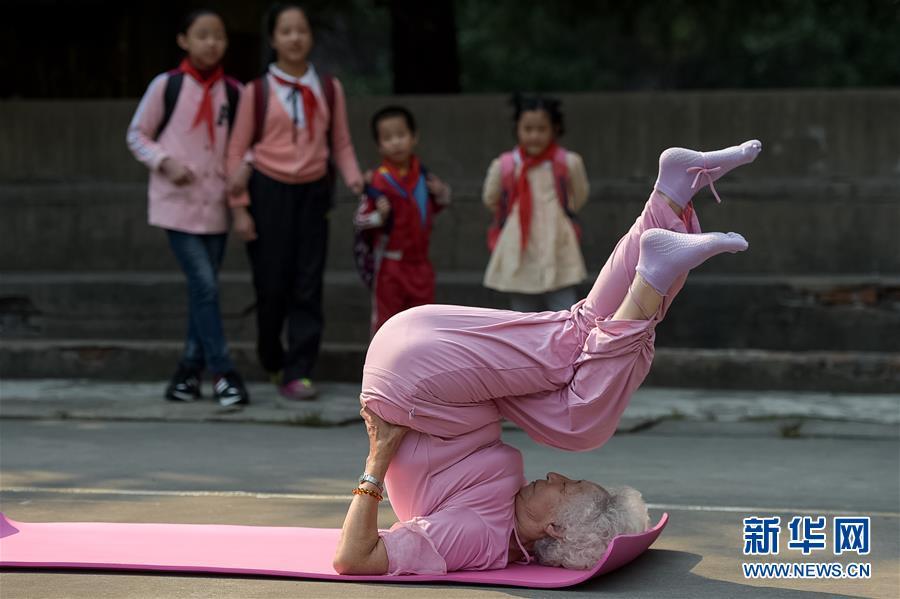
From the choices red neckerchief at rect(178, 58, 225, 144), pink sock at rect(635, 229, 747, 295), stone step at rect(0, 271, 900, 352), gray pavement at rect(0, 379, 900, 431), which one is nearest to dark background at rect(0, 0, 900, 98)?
stone step at rect(0, 271, 900, 352)

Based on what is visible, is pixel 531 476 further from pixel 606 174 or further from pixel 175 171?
pixel 606 174

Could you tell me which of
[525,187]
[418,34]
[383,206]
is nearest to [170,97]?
[383,206]

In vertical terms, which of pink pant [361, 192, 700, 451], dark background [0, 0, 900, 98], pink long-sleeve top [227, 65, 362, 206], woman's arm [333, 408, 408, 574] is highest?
dark background [0, 0, 900, 98]

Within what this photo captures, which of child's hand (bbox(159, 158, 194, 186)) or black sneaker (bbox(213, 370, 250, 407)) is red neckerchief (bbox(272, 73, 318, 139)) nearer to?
child's hand (bbox(159, 158, 194, 186))

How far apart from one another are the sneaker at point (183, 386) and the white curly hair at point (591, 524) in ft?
13.8

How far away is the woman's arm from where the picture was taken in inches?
181

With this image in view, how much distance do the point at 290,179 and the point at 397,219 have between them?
62 centimetres

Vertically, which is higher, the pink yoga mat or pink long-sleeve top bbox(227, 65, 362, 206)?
pink long-sleeve top bbox(227, 65, 362, 206)

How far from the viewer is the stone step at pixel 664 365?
916 centimetres

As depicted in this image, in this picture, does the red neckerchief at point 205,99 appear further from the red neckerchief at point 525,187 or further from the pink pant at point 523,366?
the pink pant at point 523,366

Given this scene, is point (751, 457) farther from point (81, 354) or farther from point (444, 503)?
point (81, 354)

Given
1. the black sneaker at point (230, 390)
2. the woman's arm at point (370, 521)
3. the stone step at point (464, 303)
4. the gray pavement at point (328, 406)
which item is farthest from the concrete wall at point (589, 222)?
the woman's arm at point (370, 521)

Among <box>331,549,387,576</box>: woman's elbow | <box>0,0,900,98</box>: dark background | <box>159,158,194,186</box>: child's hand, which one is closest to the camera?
<box>331,549,387,576</box>: woman's elbow

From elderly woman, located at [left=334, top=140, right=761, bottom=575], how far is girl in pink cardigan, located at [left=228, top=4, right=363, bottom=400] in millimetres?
3743
